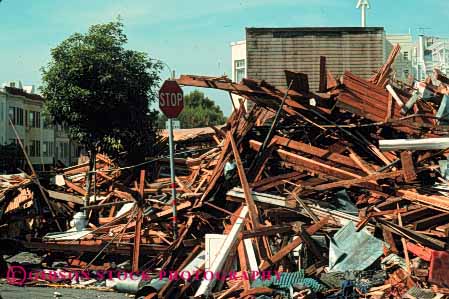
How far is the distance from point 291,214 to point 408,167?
1.99 meters

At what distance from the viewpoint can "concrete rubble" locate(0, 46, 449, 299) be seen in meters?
9.77

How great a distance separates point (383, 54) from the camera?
31422 millimetres

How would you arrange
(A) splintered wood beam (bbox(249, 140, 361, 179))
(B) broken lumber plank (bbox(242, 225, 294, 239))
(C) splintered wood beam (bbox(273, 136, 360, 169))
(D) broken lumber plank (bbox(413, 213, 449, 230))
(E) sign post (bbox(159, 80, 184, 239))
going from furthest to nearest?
(E) sign post (bbox(159, 80, 184, 239)), (C) splintered wood beam (bbox(273, 136, 360, 169)), (A) splintered wood beam (bbox(249, 140, 361, 179)), (B) broken lumber plank (bbox(242, 225, 294, 239)), (D) broken lumber plank (bbox(413, 213, 449, 230))

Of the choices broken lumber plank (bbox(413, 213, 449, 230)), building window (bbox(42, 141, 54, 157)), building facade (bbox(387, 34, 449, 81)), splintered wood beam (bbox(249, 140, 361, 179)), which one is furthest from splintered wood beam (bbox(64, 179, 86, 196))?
building window (bbox(42, 141, 54, 157))

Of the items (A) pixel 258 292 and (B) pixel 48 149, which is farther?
(B) pixel 48 149

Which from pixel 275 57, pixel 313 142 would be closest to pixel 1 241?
pixel 313 142

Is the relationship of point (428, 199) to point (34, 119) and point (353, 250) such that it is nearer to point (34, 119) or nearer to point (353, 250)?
point (353, 250)

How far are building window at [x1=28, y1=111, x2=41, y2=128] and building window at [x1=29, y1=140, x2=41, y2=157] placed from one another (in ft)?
5.74

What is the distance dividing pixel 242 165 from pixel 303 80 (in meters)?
1.86

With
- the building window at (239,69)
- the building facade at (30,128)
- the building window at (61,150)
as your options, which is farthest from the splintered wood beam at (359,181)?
the building window at (61,150)

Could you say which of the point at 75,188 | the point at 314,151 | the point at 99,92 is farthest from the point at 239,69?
the point at 314,151

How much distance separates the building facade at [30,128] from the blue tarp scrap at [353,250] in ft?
171

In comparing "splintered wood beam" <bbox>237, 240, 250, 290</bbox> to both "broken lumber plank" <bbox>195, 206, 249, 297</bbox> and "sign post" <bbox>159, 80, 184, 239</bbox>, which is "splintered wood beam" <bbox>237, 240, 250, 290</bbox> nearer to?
"broken lumber plank" <bbox>195, 206, 249, 297</bbox>

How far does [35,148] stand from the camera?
70.8 meters
